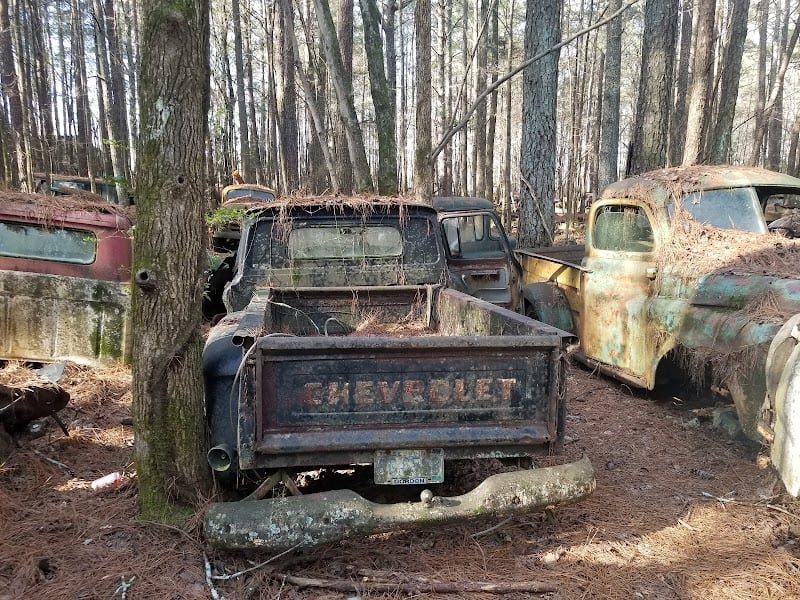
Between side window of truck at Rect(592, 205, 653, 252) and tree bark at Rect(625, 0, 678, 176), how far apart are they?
3.99 m

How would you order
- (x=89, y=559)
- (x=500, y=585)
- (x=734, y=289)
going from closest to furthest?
(x=500, y=585) < (x=89, y=559) < (x=734, y=289)

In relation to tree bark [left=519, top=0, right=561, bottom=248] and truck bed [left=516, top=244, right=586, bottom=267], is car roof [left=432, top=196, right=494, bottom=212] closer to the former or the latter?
tree bark [left=519, top=0, right=561, bottom=248]

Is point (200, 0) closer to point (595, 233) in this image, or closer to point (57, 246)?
point (57, 246)

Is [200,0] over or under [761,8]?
under

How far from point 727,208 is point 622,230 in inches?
37.2

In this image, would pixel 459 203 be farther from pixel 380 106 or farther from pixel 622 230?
pixel 622 230

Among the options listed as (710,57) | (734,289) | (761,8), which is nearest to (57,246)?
(734,289)

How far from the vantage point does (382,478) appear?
2869 mm

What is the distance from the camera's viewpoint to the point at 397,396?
2922 mm

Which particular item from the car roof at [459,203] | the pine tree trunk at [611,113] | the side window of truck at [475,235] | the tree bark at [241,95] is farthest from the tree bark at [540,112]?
the tree bark at [241,95]

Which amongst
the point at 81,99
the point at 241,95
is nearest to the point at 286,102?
the point at 241,95

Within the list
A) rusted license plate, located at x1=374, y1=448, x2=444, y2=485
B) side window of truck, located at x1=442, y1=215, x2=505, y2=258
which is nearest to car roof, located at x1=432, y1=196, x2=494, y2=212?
side window of truck, located at x1=442, y1=215, x2=505, y2=258

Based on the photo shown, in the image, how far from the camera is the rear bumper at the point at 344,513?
262 cm

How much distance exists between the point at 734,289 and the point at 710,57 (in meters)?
8.04
